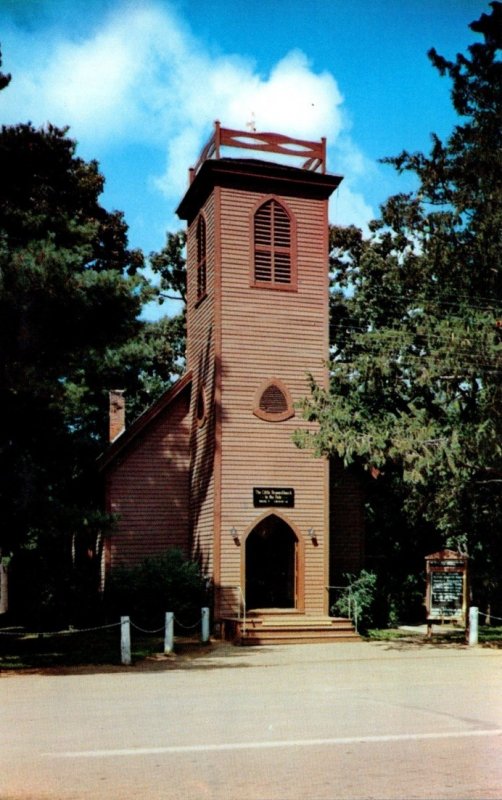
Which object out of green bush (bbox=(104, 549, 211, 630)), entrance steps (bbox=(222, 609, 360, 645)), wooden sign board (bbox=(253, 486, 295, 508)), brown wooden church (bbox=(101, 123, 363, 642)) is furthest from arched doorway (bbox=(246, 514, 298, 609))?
entrance steps (bbox=(222, 609, 360, 645))

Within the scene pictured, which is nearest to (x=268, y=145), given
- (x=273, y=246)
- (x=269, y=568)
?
(x=273, y=246)

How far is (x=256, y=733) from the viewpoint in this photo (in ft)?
34.1

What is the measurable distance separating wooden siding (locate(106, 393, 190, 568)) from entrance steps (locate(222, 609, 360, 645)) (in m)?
4.24

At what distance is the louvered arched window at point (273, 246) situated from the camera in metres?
26.1

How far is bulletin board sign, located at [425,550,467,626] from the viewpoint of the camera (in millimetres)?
23656

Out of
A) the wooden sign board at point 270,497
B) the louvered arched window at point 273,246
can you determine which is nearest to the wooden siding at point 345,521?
the wooden sign board at point 270,497

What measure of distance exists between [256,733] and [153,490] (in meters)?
17.4

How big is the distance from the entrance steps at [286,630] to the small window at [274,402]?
532cm

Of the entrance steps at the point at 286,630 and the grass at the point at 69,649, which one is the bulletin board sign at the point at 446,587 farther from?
the grass at the point at 69,649

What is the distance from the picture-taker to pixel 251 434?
989 inches

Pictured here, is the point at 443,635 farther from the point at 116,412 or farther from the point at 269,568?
the point at 116,412

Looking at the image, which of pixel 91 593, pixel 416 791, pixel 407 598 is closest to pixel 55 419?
pixel 91 593

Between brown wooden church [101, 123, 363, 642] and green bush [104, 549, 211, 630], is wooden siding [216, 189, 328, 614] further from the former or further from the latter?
green bush [104, 549, 211, 630]

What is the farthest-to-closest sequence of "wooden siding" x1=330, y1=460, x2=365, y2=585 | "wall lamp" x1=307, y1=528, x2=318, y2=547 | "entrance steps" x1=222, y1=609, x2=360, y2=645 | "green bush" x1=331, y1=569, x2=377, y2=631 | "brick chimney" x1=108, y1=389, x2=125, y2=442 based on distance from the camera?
"brick chimney" x1=108, y1=389, x2=125, y2=442 < "wooden siding" x1=330, y1=460, x2=365, y2=585 < "wall lamp" x1=307, y1=528, x2=318, y2=547 < "green bush" x1=331, y1=569, x2=377, y2=631 < "entrance steps" x1=222, y1=609, x2=360, y2=645
